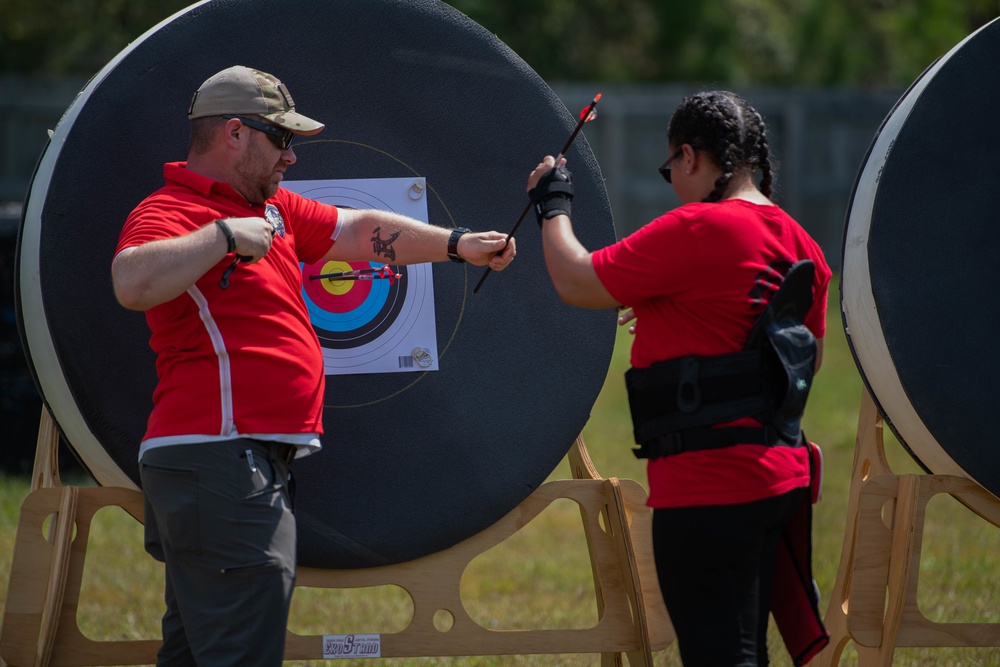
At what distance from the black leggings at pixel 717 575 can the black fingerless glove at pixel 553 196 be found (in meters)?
0.69

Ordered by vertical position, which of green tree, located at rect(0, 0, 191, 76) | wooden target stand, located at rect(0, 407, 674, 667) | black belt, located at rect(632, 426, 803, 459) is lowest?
wooden target stand, located at rect(0, 407, 674, 667)

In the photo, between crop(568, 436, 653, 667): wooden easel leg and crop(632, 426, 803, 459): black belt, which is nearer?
crop(632, 426, 803, 459): black belt

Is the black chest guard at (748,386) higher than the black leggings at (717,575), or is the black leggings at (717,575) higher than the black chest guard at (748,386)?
the black chest guard at (748,386)

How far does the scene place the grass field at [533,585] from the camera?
160 inches

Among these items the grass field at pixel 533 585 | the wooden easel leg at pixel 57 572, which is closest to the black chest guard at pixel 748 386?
the wooden easel leg at pixel 57 572

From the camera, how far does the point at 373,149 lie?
10.3 ft

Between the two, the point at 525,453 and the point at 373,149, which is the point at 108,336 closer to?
the point at 373,149

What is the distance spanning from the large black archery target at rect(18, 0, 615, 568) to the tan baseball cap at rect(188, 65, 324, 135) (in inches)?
15.8

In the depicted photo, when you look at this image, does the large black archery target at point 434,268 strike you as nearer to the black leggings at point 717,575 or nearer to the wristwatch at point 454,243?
the wristwatch at point 454,243

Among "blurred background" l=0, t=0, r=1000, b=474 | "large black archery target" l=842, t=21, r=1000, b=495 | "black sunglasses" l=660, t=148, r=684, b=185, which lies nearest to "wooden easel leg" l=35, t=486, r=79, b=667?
"black sunglasses" l=660, t=148, r=684, b=185

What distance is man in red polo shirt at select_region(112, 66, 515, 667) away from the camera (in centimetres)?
236

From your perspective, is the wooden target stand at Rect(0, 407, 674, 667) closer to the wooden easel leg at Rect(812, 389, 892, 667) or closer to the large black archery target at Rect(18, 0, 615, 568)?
the large black archery target at Rect(18, 0, 615, 568)

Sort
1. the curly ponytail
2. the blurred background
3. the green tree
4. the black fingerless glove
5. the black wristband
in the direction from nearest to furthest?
1. the black wristband
2. the curly ponytail
3. the black fingerless glove
4. the blurred background
5. the green tree

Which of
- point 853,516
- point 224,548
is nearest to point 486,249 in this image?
point 224,548
